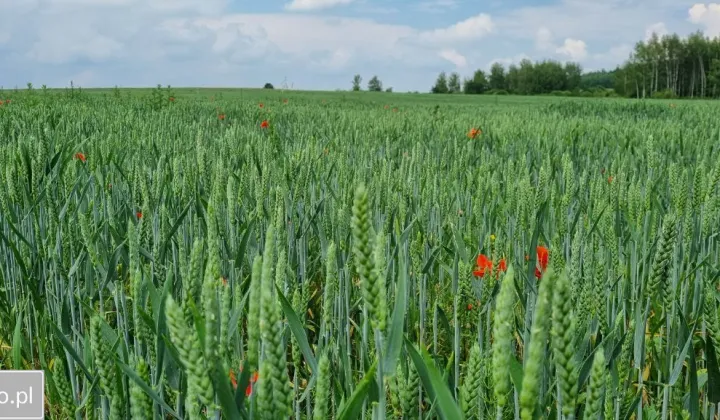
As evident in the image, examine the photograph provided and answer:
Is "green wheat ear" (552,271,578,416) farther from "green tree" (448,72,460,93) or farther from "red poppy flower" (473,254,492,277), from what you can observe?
"green tree" (448,72,460,93)

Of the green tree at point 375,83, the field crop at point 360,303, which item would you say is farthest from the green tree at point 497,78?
the field crop at point 360,303

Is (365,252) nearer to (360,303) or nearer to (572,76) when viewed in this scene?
(360,303)

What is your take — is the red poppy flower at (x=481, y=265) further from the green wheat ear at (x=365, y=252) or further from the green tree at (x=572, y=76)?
the green tree at (x=572, y=76)

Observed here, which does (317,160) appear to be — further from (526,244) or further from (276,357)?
(276,357)

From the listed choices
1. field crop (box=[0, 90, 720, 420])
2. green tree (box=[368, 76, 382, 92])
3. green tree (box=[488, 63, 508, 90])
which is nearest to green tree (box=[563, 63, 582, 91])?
green tree (box=[488, 63, 508, 90])

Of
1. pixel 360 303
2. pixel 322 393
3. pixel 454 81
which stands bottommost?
pixel 360 303

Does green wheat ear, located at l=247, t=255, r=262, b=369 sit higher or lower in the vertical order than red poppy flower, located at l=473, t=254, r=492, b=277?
higher

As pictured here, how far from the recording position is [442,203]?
6.78ft

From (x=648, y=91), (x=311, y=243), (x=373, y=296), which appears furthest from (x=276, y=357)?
(x=648, y=91)

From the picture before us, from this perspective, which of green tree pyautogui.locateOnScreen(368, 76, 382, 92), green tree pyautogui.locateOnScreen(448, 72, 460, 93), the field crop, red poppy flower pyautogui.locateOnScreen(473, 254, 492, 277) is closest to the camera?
the field crop

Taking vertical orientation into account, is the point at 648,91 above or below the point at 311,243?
above

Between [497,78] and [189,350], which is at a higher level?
[497,78]

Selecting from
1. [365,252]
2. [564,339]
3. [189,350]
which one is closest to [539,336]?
[564,339]

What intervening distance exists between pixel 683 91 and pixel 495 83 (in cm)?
2304
